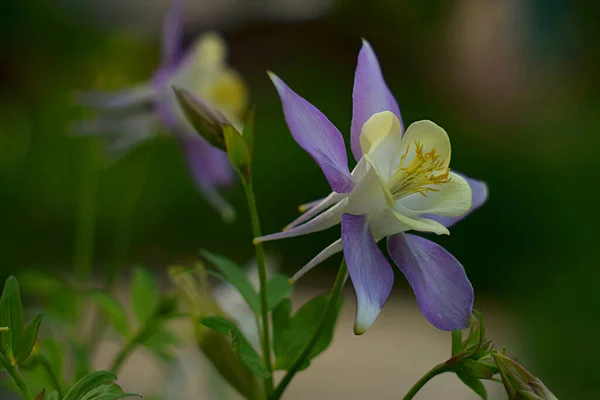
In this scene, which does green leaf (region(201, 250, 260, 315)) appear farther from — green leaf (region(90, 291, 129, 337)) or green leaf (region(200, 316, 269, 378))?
green leaf (region(90, 291, 129, 337))

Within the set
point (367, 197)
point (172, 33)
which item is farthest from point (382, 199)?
point (172, 33)

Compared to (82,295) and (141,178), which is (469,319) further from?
(141,178)

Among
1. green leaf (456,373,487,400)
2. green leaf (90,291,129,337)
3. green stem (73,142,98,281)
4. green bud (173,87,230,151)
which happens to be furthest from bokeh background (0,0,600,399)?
green leaf (456,373,487,400)

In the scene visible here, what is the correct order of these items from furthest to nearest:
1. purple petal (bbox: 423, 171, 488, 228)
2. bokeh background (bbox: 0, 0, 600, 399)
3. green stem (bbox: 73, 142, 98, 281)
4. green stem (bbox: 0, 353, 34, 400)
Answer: bokeh background (bbox: 0, 0, 600, 399) < green stem (bbox: 73, 142, 98, 281) < purple petal (bbox: 423, 171, 488, 228) < green stem (bbox: 0, 353, 34, 400)

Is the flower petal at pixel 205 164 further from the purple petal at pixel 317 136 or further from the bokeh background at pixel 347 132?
the purple petal at pixel 317 136

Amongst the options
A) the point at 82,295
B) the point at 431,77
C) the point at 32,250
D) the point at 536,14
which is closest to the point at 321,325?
the point at 82,295

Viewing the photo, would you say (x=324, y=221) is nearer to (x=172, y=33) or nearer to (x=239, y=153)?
(x=239, y=153)

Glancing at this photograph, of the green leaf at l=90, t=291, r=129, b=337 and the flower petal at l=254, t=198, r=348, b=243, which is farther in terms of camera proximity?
the green leaf at l=90, t=291, r=129, b=337
